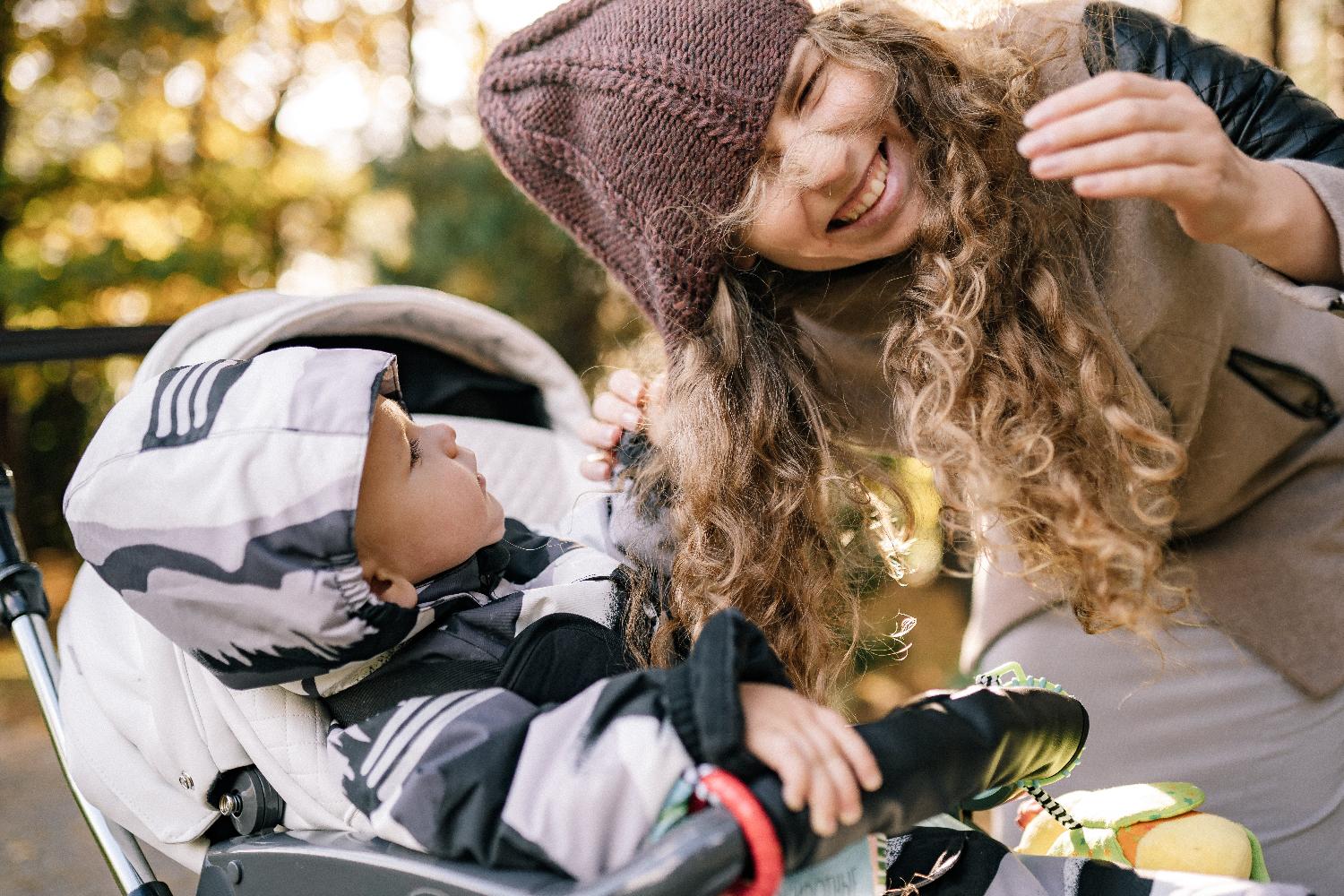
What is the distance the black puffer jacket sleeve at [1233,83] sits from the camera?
4.10 ft

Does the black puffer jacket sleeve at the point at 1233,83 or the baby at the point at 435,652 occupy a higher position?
the black puffer jacket sleeve at the point at 1233,83

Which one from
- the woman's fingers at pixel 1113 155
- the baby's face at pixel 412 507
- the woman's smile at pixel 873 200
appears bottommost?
the baby's face at pixel 412 507

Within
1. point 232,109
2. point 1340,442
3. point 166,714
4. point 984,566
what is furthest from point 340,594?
point 232,109

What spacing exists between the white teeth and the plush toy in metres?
0.67

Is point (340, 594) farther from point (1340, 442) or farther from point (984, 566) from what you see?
point (1340, 442)

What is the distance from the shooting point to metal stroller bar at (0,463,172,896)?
122 cm

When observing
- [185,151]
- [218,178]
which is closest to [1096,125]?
[218,178]

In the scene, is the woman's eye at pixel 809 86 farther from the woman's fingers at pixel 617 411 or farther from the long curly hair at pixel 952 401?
the woman's fingers at pixel 617 411

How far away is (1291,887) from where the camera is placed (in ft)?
3.11

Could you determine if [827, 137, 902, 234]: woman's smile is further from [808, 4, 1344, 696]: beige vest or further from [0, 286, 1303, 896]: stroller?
[0, 286, 1303, 896]: stroller

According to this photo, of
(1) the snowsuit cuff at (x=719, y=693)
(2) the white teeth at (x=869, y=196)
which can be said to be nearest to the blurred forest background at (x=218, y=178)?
(2) the white teeth at (x=869, y=196)

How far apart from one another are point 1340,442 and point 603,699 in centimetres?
105

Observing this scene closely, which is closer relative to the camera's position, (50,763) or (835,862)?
(835,862)

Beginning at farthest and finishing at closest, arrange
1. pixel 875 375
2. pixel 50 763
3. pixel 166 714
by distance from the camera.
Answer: pixel 50 763
pixel 875 375
pixel 166 714
